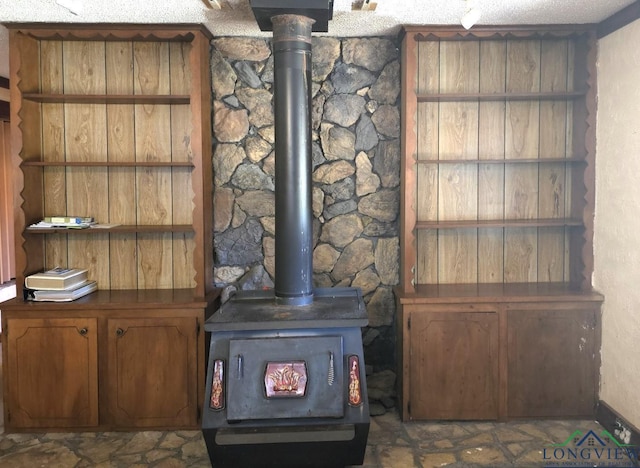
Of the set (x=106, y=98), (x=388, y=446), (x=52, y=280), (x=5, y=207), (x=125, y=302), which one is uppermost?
(x=106, y=98)

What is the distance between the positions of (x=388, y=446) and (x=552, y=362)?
1021 mm

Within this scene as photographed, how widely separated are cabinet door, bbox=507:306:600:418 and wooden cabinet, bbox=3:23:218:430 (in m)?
1.71

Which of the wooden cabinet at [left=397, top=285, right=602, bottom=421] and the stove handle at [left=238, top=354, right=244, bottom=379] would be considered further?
the wooden cabinet at [left=397, top=285, right=602, bottom=421]

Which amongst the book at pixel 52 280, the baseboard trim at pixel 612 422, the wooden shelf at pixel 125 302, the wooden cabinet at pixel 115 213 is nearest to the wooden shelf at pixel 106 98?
the wooden cabinet at pixel 115 213

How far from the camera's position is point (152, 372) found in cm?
275

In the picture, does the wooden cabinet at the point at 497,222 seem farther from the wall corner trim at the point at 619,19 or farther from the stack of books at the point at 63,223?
the stack of books at the point at 63,223

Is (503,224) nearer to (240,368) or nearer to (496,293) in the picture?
(496,293)

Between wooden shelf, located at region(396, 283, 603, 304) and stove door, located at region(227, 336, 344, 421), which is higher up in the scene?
wooden shelf, located at region(396, 283, 603, 304)

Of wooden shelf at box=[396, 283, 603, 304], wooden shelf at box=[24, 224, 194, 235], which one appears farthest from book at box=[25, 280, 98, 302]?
wooden shelf at box=[396, 283, 603, 304]

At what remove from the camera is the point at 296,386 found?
223cm

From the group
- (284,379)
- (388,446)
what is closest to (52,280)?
(284,379)

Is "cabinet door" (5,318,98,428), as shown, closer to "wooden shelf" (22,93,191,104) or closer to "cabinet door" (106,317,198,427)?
"cabinet door" (106,317,198,427)

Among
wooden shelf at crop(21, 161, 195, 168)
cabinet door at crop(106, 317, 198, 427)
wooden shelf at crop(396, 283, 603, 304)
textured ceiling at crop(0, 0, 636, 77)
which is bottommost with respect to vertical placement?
cabinet door at crop(106, 317, 198, 427)

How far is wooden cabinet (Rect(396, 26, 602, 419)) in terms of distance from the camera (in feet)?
9.10
